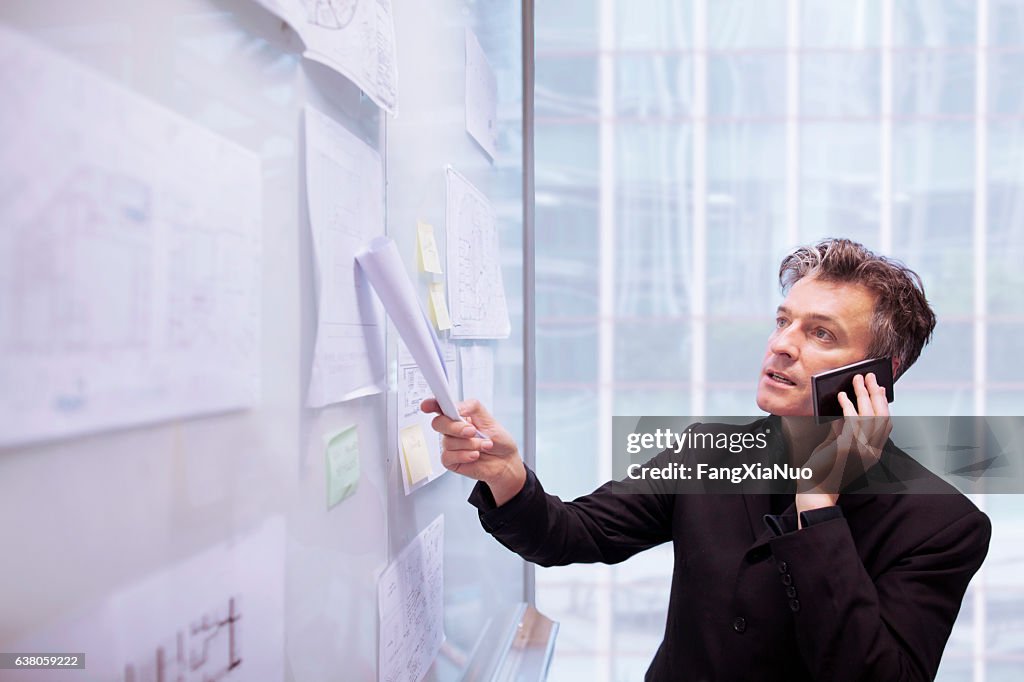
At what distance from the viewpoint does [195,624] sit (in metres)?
0.49

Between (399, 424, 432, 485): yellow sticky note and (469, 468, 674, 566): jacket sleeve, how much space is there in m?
0.11

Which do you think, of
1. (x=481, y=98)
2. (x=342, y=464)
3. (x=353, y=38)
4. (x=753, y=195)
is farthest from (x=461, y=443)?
(x=753, y=195)

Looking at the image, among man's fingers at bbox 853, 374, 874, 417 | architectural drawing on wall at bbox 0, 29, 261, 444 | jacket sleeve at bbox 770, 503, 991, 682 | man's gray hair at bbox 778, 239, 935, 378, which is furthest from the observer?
man's gray hair at bbox 778, 239, 935, 378

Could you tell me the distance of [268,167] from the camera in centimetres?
59

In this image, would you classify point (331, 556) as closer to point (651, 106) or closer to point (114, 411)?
point (114, 411)

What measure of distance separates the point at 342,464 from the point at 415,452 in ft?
0.79

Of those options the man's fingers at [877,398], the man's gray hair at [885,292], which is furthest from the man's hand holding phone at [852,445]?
the man's gray hair at [885,292]

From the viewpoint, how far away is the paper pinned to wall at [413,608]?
2.79ft

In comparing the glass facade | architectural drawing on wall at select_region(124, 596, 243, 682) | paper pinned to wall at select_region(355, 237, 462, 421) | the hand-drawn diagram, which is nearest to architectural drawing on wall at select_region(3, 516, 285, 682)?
architectural drawing on wall at select_region(124, 596, 243, 682)

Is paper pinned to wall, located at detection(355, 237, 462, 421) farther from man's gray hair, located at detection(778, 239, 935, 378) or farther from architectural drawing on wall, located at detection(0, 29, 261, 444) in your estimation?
man's gray hair, located at detection(778, 239, 935, 378)

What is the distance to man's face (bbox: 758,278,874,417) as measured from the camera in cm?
119

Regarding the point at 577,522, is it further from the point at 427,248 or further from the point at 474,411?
the point at 427,248

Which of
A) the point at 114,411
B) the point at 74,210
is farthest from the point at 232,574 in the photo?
the point at 74,210

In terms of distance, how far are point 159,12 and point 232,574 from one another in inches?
15.8
